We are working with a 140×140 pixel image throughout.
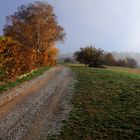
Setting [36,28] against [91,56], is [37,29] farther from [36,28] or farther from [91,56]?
[91,56]

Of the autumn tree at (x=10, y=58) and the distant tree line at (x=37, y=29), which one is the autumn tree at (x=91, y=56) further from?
the autumn tree at (x=10, y=58)

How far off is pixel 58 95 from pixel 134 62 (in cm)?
11446

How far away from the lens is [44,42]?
61500 mm

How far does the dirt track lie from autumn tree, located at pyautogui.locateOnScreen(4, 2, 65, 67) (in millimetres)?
33616

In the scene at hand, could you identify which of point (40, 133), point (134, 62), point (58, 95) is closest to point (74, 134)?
point (40, 133)

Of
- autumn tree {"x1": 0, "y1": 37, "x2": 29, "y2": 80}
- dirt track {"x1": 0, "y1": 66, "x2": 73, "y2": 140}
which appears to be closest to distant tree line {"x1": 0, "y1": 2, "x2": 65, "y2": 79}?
autumn tree {"x1": 0, "y1": 37, "x2": 29, "y2": 80}

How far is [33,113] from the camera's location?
57.9 ft

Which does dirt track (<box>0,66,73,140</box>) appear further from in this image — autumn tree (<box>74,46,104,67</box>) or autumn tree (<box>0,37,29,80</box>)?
autumn tree (<box>74,46,104,67</box>)

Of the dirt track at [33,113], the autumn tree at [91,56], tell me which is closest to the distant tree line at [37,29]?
the autumn tree at [91,56]

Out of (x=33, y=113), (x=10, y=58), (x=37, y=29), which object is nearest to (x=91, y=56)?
(x=37, y=29)

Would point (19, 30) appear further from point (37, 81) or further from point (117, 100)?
point (117, 100)

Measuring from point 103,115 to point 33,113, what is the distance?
371 centimetres

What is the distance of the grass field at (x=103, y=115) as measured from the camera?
14000 millimetres

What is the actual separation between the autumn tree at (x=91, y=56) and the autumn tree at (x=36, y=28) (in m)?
10.6
